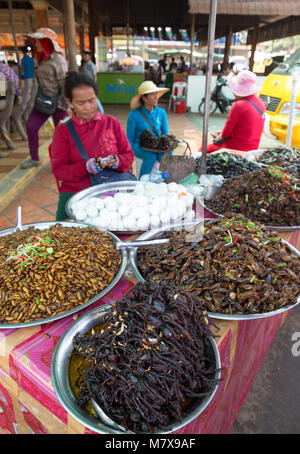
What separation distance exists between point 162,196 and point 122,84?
1242cm

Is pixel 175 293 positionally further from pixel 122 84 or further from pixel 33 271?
pixel 122 84

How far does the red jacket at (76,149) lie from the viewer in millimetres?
2414

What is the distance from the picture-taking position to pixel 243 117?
3.58 m

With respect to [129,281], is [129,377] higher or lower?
higher

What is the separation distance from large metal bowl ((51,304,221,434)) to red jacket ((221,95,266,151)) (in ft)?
10.0

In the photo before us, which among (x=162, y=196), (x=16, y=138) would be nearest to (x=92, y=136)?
(x=162, y=196)

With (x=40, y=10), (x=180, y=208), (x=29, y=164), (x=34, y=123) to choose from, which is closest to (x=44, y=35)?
(x=34, y=123)

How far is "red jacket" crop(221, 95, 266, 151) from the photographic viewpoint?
354 centimetres

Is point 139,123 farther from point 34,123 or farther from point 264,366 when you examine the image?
point 264,366

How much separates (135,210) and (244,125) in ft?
7.70

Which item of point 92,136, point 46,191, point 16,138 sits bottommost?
point 46,191

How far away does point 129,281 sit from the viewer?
1.53m

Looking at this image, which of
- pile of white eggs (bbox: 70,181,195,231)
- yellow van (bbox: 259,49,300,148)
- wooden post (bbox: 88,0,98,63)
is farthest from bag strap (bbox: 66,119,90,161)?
wooden post (bbox: 88,0,98,63)
